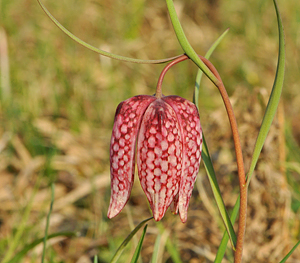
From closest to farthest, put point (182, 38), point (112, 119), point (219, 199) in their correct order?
1. point (182, 38)
2. point (219, 199)
3. point (112, 119)

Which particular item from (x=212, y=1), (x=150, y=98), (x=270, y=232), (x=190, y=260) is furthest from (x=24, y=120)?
(x=212, y=1)

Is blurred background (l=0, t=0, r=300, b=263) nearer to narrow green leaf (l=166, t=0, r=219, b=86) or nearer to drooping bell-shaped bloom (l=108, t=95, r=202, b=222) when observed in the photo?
drooping bell-shaped bloom (l=108, t=95, r=202, b=222)

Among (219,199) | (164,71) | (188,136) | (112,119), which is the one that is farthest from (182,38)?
(112,119)

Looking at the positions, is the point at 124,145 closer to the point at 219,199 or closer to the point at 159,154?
the point at 159,154

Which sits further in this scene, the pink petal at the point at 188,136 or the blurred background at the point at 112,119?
the blurred background at the point at 112,119

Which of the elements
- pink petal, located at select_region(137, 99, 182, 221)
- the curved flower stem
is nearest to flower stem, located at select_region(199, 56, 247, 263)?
the curved flower stem

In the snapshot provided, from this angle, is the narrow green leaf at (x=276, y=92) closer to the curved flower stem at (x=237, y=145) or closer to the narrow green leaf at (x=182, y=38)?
the curved flower stem at (x=237, y=145)

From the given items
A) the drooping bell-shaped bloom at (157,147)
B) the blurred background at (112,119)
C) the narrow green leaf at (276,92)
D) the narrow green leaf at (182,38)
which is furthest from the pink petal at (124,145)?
the blurred background at (112,119)
